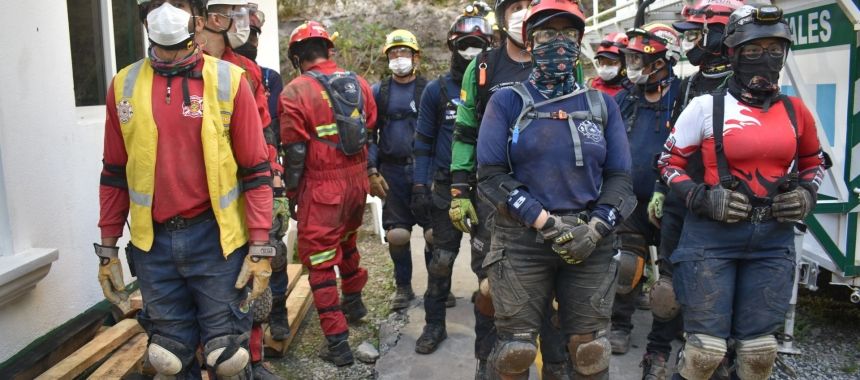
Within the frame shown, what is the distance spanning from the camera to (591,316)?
341 centimetres

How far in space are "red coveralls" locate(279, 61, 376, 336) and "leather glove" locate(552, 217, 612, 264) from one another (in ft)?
6.98

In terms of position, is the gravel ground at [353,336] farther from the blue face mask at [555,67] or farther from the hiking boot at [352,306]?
the blue face mask at [555,67]

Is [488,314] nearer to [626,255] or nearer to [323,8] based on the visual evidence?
[626,255]

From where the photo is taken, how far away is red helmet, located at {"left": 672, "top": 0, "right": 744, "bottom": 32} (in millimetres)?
4504

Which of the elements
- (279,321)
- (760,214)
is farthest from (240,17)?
(760,214)

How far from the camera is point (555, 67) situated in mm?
3416

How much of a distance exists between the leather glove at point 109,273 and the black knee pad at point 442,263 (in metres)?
2.31

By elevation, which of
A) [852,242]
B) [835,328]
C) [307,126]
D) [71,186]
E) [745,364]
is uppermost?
[307,126]

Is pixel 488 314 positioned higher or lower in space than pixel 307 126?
lower

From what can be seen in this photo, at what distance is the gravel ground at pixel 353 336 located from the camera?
16.3 ft

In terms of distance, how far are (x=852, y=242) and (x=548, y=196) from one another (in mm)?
2934

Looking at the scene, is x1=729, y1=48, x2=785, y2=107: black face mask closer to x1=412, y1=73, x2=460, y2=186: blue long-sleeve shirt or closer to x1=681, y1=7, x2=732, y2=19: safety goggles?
x1=681, y1=7, x2=732, y2=19: safety goggles

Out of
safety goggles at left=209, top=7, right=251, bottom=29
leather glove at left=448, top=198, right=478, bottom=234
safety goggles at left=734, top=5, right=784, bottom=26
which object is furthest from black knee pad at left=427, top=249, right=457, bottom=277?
safety goggles at left=734, top=5, right=784, bottom=26

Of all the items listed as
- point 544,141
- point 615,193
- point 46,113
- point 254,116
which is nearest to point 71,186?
point 46,113
